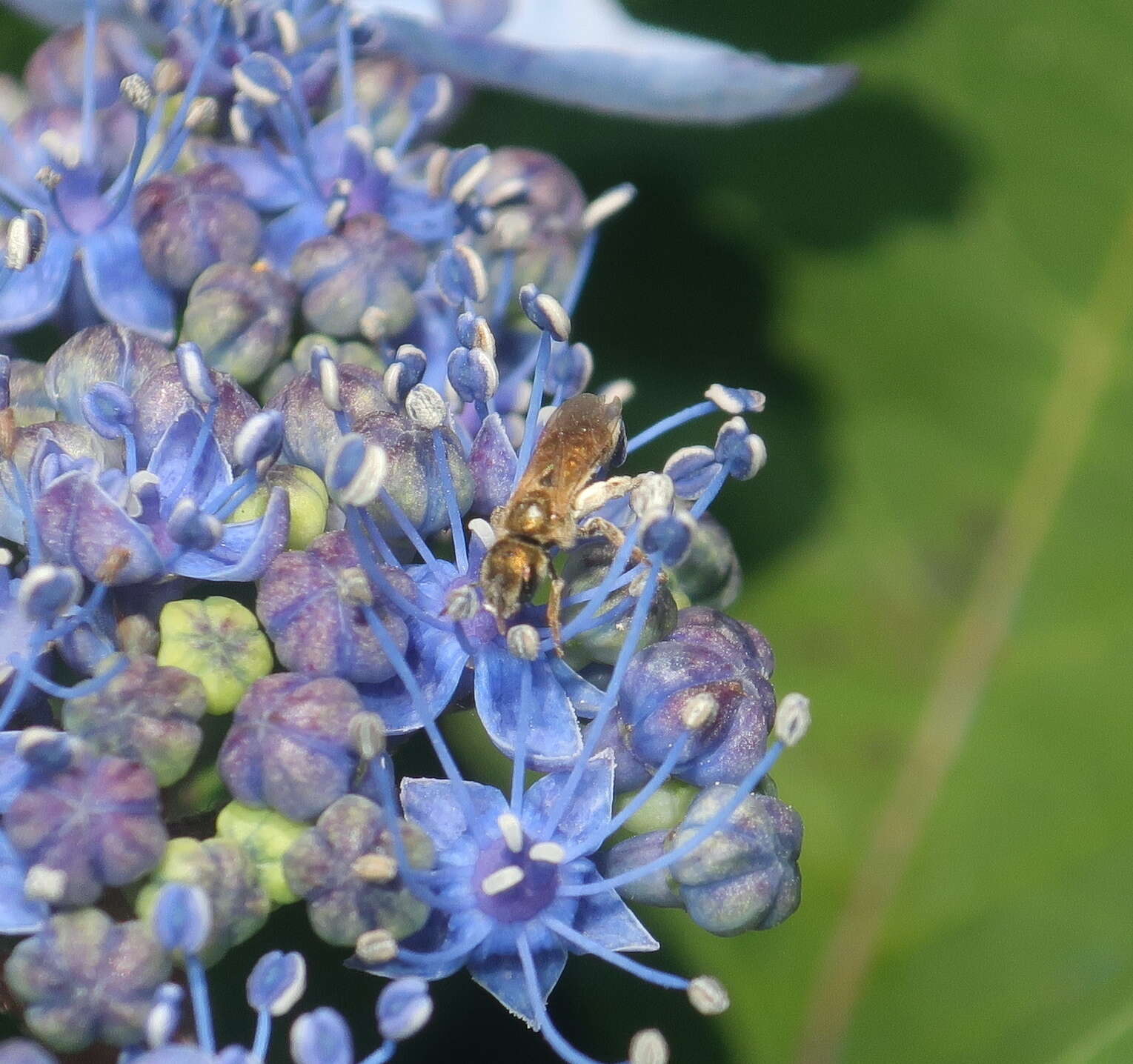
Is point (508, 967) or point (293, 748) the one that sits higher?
point (293, 748)

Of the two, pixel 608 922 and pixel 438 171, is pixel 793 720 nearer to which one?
pixel 608 922

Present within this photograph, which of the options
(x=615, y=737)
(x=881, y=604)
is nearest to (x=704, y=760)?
(x=615, y=737)

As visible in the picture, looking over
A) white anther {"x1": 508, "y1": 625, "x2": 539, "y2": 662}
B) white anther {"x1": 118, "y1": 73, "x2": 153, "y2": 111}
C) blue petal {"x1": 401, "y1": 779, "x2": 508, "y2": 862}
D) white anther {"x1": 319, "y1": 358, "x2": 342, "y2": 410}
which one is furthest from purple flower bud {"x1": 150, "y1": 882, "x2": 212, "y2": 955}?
white anther {"x1": 118, "y1": 73, "x2": 153, "y2": 111}

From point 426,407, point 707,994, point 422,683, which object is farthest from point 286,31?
point 707,994

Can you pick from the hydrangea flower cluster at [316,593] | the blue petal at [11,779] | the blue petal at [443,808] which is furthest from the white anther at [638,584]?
the blue petal at [11,779]

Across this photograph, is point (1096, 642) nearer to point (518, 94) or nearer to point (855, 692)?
point (855, 692)

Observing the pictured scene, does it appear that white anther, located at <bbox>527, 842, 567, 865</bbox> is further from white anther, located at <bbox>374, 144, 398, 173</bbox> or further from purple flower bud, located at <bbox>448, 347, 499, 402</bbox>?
white anther, located at <bbox>374, 144, 398, 173</bbox>
